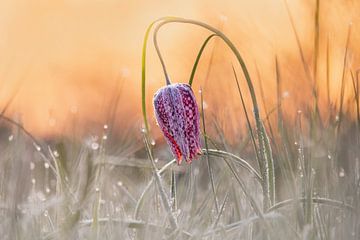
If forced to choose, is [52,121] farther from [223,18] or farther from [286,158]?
[286,158]

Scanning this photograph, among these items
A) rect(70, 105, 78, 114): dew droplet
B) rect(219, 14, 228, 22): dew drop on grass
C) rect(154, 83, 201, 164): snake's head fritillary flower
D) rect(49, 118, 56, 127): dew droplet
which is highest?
rect(219, 14, 228, 22): dew drop on grass

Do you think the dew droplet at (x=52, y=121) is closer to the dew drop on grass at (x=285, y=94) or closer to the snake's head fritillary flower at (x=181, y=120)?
the dew drop on grass at (x=285, y=94)

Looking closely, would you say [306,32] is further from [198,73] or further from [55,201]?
[55,201]

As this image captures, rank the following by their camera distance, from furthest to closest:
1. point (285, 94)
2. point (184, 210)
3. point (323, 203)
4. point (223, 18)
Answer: point (223, 18)
point (285, 94)
point (184, 210)
point (323, 203)

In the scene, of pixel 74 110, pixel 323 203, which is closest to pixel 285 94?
pixel 323 203

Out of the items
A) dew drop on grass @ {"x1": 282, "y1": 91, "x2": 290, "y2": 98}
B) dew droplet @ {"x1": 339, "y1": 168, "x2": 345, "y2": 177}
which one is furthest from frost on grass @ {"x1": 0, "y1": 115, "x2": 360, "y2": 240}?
dew drop on grass @ {"x1": 282, "y1": 91, "x2": 290, "y2": 98}

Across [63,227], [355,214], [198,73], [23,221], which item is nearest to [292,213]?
[355,214]

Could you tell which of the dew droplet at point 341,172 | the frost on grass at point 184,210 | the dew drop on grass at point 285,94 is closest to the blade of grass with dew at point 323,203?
the frost on grass at point 184,210

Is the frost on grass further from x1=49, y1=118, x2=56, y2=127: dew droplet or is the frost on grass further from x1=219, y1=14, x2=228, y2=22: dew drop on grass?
x1=219, y1=14, x2=228, y2=22: dew drop on grass

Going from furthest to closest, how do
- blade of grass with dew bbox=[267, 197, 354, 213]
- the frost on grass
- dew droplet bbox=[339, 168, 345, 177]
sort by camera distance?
dew droplet bbox=[339, 168, 345, 177] → blade of grass with dew bbox=[267, 197, 354, 213] → the frost on grass
